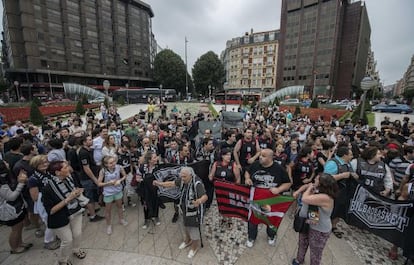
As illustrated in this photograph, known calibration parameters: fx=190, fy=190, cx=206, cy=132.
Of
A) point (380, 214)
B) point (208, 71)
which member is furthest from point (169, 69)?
point (380, 214)

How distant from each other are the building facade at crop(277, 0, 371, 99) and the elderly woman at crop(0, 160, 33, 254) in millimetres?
57626

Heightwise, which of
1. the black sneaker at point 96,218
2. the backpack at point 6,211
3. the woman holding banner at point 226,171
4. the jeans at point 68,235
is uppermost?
the woman holding banner at point 226,171

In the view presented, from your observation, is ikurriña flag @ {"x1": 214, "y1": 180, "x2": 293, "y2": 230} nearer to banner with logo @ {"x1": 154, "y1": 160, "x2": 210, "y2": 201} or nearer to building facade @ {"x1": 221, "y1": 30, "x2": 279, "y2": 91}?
banner with logo @ {"x1": 154, "y1": 160, "x2": 210, "y2": 201}

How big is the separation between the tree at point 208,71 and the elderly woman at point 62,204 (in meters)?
51.3

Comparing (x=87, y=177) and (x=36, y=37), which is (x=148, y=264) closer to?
(x=87, y=177)

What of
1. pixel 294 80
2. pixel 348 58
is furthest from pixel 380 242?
pixel 348 58

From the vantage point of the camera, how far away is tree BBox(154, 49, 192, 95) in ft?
173

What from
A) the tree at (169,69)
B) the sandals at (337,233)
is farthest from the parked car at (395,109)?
the tree at (169,69)

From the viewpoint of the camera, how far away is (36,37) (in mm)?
42844

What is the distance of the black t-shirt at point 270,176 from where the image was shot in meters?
3.49

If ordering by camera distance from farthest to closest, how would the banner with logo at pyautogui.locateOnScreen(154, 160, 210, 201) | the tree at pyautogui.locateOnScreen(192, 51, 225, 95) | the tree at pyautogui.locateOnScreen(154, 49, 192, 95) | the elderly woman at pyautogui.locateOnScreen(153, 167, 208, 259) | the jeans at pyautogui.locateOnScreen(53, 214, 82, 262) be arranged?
the tree at pyautogui.locateOnScreen(154, 49, 192, 95) → the tree at pyautogui.locateOnScreen(192, 51, 225, 95) → the banner with logo at pyautogui.locateOnScreen(154, 160, 210, 201) → the elderly woman at pyautogui.locateOnScreen(153, 167, 208, 259) → the jeans at pyautogui.locateOnScreen(53, 214, 82, 262)

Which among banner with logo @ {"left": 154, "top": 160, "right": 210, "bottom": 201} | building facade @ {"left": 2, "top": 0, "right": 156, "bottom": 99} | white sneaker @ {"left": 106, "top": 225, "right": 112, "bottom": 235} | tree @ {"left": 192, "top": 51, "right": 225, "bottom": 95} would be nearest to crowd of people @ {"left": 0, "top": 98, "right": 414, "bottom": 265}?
white sneaker @ {"left": 106, "top": 225, "right": 112, "bottom": 235}

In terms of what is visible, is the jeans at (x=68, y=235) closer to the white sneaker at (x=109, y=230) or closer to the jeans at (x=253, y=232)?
the white sneaker at (x=109, y=230)

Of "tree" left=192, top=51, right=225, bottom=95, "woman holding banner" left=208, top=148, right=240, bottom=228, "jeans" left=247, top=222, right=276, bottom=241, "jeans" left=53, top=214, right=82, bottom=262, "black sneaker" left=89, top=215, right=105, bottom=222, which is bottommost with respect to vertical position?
"black sneaker" left=89, top=215, right=105, bottom=222
